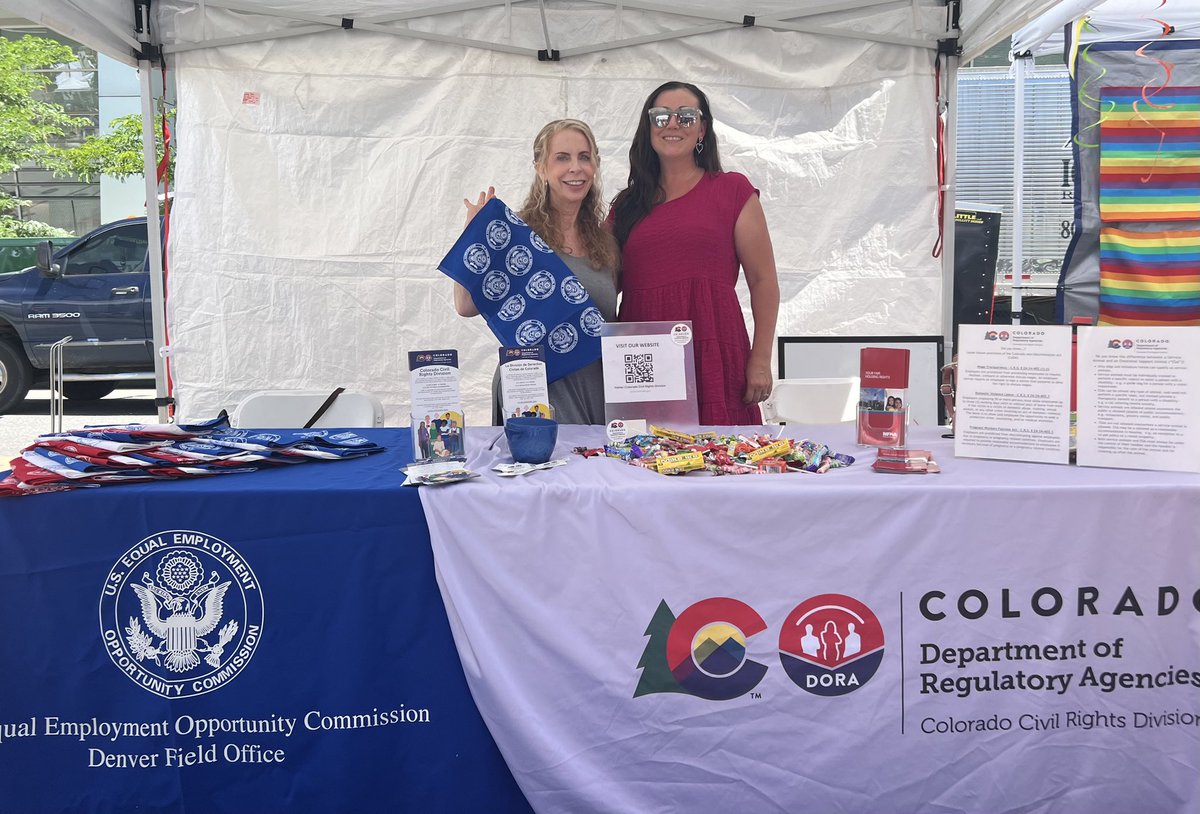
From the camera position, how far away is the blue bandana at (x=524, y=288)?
2314 mm

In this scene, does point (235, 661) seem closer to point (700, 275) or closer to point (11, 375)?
point (700, 275)

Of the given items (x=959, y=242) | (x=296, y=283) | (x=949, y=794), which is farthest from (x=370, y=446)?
(x=959, y=242)

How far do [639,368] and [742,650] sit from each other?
688 millimetres

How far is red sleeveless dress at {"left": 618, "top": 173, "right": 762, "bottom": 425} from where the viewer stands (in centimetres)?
251

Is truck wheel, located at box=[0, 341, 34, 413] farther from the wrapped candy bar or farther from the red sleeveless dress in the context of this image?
the wrapped candy bar

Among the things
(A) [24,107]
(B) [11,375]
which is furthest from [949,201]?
(A) [24,107]

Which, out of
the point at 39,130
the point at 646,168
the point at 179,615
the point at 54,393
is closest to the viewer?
the point at 179,615

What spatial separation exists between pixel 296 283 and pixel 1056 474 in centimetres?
303

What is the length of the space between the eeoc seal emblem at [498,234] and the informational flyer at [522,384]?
0.47 meters

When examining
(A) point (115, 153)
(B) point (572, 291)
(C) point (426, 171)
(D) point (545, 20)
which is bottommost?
(B) point (572, 291)

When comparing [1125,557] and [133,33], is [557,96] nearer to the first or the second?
[133,33]

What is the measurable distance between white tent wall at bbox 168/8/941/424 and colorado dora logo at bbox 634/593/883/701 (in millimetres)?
2400

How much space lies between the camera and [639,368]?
2.02 meters

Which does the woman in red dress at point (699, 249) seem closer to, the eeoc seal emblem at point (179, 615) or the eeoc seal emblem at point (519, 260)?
the eeoc seal emblem at point (519, 260)
